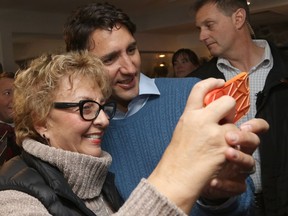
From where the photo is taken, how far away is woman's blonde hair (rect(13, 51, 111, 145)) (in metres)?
1.06

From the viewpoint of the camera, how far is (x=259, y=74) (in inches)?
A: 81.7

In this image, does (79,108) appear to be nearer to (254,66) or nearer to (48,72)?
(48,72)

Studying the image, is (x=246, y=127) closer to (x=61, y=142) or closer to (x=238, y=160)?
(x=238, y=160)

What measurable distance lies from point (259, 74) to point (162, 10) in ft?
16.8

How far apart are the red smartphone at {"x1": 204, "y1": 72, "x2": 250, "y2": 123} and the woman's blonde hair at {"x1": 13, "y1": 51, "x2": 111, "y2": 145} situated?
56 cm

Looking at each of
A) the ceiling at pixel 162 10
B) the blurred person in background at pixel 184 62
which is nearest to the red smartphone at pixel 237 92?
the blurred person in background at pixel 184 62

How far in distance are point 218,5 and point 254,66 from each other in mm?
447

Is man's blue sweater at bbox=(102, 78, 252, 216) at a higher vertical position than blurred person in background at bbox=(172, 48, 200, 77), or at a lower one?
lower

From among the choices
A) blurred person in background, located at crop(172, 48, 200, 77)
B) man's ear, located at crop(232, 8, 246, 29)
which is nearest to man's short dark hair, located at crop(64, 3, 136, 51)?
man's ear, located at crop(232, 8, 246, 29)

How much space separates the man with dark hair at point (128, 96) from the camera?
3.90 feet

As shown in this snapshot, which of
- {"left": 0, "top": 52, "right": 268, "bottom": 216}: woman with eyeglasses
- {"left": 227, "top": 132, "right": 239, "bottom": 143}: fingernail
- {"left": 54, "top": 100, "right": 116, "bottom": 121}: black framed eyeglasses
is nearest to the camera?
{"left": 227, "top": 132, "right": 239, "bottom": 143}: fingernail

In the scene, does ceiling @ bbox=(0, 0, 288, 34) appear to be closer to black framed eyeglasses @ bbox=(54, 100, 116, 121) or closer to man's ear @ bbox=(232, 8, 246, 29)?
man's ear @ bbox=(232, 8, 246, 29)

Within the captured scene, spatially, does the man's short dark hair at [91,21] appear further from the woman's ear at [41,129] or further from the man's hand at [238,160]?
the man's hand at [238,160]

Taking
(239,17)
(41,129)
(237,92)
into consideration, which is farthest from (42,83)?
(239,17)
